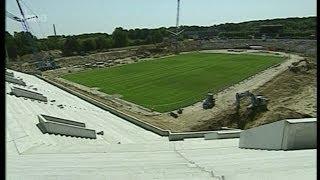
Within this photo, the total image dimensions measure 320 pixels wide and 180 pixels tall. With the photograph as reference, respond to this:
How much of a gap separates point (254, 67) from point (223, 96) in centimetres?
2263

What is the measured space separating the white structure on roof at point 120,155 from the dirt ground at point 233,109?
3419mm

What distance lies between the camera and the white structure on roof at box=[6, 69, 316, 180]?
555 cm

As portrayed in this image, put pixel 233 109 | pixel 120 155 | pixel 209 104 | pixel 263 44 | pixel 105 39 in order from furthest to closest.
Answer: pixel 105 39
pixel 263 44
pixel 209 104
pixel 233 109
pixel 120 155

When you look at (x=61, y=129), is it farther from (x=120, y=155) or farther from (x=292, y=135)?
(x=292, y=135)

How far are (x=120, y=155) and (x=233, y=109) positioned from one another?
20.5m

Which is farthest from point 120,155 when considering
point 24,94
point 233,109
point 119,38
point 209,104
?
point 119,38

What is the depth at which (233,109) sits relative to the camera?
2948 centimetres

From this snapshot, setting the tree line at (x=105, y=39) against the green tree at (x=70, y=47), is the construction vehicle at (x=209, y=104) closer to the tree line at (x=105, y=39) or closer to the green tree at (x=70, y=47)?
the tree line at (x=105, y=39)

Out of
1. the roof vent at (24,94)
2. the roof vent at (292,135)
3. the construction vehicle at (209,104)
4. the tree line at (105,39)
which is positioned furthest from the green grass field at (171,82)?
the tree line at (105,39)

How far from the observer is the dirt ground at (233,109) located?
25641 mm

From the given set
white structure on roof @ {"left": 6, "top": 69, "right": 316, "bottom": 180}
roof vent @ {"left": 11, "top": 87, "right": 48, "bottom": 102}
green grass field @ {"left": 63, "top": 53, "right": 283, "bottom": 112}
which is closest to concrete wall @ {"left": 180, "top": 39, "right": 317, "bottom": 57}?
green grass field @ {"left": 63, "top": 53, "right": 283, "bottom": 112}

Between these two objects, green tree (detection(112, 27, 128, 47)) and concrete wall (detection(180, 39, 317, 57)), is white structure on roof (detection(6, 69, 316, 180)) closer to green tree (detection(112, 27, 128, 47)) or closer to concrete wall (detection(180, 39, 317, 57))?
concrete wall (detection(180, 39, 317, 57))

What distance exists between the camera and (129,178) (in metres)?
5.47

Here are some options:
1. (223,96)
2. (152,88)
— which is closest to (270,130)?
(223,96)
